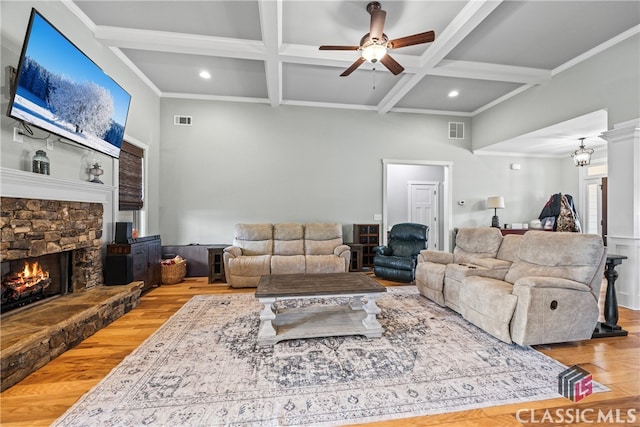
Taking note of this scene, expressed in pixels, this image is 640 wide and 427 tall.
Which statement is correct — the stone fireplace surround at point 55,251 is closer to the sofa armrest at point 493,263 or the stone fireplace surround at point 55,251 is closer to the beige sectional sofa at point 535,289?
the beige sectional sofa at point 535,289

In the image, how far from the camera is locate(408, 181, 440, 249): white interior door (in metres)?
7.29

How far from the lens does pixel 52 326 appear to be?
6.96 ft

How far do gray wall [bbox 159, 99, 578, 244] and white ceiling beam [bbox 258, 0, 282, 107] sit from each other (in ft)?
3.90

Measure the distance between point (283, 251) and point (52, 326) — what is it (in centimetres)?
306

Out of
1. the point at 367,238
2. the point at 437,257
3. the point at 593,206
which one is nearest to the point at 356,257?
the point at 367,238

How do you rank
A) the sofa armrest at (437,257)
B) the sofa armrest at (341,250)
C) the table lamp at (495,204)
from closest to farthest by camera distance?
the sofa armrest at (437,257), the sofa armrest at (341,250), the table lamp at (495,204)

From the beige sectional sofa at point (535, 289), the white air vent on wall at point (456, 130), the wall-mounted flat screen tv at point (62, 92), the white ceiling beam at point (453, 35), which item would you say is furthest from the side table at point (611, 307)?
the wall-mounted flat screen tv at point (62, 92)

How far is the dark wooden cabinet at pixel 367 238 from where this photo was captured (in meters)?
5.37

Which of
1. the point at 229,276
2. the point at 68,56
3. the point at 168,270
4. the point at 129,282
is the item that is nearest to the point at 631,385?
the point at 229,276

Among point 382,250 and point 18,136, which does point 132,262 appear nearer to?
point 18,136

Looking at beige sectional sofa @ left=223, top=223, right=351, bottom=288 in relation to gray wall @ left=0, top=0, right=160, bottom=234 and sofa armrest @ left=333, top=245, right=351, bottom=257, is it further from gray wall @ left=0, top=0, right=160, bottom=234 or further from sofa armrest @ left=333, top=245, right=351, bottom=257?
gray wall @ left=0, top=0, right=160, bottom=234

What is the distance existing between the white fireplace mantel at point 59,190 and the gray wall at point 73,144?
0.57 ft

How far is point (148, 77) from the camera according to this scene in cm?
440

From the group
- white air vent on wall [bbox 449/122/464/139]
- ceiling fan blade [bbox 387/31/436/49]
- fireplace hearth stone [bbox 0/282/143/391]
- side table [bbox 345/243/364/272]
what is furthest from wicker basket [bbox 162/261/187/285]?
white air vent on wall [bbox 449/122/464/139]
